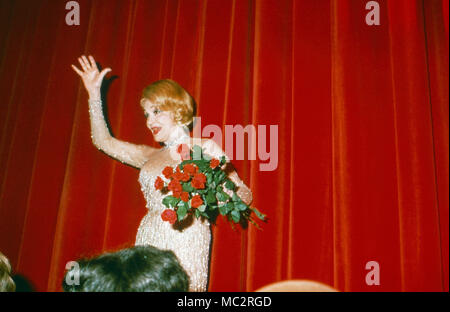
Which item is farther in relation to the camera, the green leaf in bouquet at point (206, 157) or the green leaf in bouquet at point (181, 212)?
the green leaf in bouquet at point (206, 157)

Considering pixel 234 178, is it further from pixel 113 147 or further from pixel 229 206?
pixel 113 147

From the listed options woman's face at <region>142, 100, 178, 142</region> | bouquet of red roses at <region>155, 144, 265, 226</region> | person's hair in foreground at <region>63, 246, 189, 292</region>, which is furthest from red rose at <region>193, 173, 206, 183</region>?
person's hair in foreground at <region>63, 246, 189, 292</region>

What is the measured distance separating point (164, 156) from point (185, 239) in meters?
0.38

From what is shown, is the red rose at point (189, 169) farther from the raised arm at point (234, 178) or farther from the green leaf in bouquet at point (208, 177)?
the raised arm at point (234, 178)

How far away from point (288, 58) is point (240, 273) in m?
1.02

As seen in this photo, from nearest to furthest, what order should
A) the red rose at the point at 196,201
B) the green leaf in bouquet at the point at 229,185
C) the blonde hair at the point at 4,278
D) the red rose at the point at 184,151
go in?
the blonde hair at the point at 4,278
the red rose at the point at 196,201
the green leaf in bouquet at the point at 229,185
the red rose at the point at 184,151

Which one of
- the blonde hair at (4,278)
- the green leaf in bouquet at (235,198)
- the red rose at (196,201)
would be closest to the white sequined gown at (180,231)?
the green leaf in bouquet at (235,198)

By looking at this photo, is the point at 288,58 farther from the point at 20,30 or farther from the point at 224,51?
the point at 20,30

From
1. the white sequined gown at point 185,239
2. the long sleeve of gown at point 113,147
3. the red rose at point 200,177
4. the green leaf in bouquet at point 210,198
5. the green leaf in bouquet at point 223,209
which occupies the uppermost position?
the long sleeve of gown at point 113,147

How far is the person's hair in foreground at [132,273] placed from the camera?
758mm

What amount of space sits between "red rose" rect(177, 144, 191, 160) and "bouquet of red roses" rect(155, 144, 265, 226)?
11cm

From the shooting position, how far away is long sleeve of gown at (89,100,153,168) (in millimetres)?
1849

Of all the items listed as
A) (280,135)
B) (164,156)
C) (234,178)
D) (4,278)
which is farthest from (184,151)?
(4,278)
